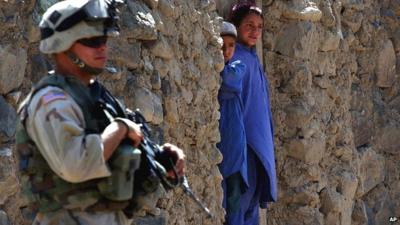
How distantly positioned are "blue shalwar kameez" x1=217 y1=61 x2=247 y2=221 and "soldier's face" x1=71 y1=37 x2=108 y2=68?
235 centimetres

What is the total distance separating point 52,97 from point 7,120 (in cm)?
82

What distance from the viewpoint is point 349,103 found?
300 inches

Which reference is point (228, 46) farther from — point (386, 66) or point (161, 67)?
point (386, 66)

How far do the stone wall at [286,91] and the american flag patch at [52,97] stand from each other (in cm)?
78

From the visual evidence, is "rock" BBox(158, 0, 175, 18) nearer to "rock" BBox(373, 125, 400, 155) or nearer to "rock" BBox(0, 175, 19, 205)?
"rock" BBox(0, 175, 19, 205)

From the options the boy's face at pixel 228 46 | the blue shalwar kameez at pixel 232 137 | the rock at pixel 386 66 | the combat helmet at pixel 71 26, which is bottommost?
the rock at pixel 386 66

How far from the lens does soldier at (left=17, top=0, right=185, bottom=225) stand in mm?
3145

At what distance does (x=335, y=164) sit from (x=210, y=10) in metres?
2.13

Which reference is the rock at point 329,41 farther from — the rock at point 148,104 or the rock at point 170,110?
the rock at point 148,104

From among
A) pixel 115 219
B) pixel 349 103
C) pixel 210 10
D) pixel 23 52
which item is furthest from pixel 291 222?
pixel 115 219

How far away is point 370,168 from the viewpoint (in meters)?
7.93

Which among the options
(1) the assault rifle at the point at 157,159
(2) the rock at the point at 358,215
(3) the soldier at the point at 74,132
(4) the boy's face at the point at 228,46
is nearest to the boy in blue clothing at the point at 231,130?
(4) the boy's face at the point at 228,46

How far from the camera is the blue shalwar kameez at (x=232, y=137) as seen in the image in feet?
18.6

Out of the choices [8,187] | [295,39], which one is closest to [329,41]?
[295,39]
